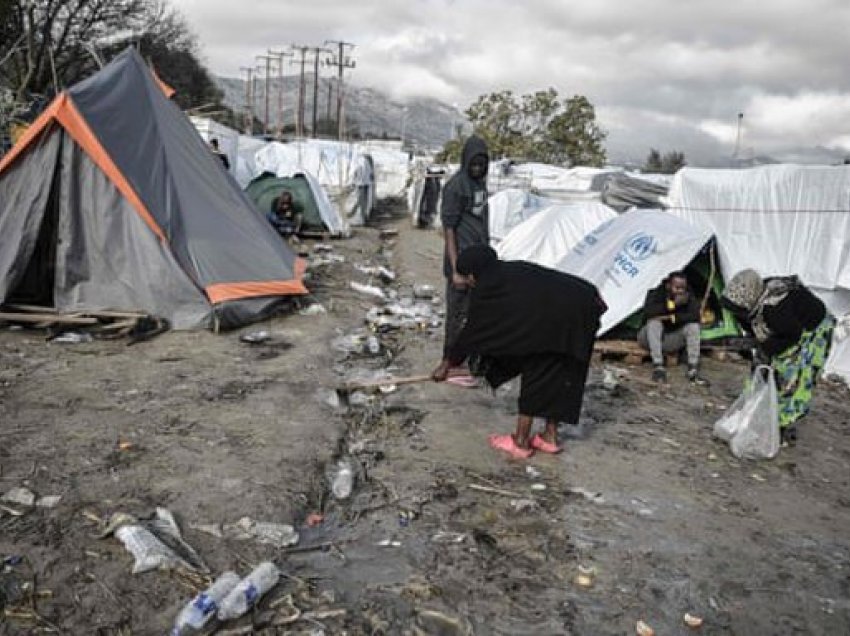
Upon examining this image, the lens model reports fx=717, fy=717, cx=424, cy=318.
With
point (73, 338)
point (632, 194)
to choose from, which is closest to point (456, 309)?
point (73, 338)

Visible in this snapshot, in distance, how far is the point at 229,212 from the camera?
7.35 metres

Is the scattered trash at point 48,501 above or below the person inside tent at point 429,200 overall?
below

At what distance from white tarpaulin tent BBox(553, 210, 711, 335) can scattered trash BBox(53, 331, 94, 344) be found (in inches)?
183

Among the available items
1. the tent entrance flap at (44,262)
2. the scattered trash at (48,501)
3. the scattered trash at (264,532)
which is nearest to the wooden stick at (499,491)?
the scattered trash at (264,532)

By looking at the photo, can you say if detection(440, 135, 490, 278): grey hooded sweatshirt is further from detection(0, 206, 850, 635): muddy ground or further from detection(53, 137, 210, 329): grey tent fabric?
detection(53, 137, 210, 329): grey tent fabric

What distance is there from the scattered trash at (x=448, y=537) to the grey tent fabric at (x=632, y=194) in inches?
444

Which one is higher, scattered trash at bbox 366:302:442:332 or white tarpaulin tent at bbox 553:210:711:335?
white tarpaulin tent at bbox 553:210:711:335

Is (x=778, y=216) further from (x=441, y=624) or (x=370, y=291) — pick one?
(x=441, y=624)

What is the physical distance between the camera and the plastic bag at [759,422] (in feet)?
14.4

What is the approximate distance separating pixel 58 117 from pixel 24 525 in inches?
173

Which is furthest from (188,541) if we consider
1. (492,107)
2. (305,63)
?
(305,63)

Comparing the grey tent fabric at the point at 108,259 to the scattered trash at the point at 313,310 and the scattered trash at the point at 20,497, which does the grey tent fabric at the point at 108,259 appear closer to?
the scattered trash at the point at 313,310

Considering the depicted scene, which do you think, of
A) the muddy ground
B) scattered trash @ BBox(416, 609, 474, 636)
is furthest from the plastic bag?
scattered trash @ BBox(416, 609, 474, 636)

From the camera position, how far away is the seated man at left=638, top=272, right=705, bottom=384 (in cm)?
629
